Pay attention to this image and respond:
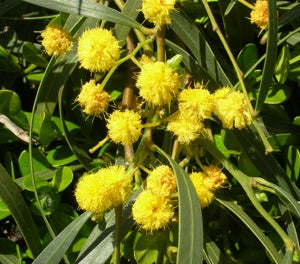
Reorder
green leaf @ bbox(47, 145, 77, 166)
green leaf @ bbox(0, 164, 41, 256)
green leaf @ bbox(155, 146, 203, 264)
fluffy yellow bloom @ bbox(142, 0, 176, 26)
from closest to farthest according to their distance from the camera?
1. green leaf @ bbox(155, 146, 203, 264)
2. fluffy yellow bloom @ bbox(142, 0, 176, 26)
3. green leaf @ bbox(0, 164, 41, 256)
4. green leaf @ bbox(47, 145, 77, 166)

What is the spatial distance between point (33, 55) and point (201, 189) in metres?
0.51

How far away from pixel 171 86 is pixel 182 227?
251mm

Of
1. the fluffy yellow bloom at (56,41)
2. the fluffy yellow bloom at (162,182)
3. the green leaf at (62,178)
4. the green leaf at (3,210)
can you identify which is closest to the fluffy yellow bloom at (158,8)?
the fluffy yellow bloom at (56,41)

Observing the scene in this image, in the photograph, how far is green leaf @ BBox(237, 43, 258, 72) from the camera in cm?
108

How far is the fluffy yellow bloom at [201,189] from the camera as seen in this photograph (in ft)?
3.02

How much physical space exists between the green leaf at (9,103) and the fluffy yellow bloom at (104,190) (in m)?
0.32

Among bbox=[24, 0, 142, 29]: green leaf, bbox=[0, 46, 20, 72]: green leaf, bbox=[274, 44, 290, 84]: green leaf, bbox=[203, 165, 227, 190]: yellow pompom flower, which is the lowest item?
bbox=[203, 165, 227, 190]: yellow pompom flower

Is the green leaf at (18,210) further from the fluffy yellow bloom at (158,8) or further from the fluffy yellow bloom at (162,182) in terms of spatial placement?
the fluffy yellow bloom at (158,8)

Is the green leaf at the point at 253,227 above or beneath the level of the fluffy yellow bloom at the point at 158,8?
beneath

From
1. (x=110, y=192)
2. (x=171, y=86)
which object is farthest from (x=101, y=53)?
(x=110, y=192)

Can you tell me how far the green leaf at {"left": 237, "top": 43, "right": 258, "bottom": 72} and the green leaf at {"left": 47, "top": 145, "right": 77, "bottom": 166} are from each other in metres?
0.43

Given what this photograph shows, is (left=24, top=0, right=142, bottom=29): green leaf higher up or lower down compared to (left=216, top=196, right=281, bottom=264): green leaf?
higher up

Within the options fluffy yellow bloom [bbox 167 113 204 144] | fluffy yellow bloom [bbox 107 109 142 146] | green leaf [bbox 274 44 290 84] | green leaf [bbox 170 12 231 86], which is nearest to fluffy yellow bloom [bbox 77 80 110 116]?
fluffy yellow bloom [bbox 107 109 142 146]

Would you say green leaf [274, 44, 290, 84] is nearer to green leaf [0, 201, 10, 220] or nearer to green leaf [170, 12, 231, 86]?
green leaf [170, 12, 231, 86]
